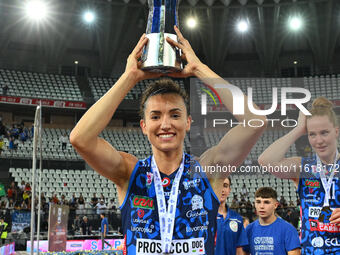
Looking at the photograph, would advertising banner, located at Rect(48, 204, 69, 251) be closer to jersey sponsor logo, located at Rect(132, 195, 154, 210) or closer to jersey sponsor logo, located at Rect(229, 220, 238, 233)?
jersey sponsor logo, located at Rect(229, 220, 238, 233)

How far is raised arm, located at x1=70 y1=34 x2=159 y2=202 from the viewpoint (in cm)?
260

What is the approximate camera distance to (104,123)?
263cm

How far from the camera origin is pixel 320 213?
4.55 m

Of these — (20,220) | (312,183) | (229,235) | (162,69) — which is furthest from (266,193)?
(20,220)

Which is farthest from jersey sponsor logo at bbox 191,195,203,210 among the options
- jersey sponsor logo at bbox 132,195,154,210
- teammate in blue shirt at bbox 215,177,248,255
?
teammate in blue shirt at bbox 215,177,248,255

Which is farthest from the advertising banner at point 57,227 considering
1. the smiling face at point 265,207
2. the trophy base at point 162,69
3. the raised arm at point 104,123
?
the trophy base at point 162,69

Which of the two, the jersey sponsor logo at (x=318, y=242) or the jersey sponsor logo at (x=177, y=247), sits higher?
the jersey sponsor logo at (x=177, y=247)

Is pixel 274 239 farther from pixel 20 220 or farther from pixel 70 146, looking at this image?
pixel 70 146

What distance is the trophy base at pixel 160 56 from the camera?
2.56 meters

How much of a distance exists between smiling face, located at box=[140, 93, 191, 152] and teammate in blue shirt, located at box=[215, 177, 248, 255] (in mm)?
2727

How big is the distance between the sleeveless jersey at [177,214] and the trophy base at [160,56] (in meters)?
0.69

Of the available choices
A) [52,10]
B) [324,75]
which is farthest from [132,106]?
[324,75]

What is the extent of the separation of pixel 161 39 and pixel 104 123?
582 millimetres

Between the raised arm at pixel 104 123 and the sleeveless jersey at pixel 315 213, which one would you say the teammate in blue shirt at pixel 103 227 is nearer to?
the sleeveless jersey at pixel 315 213
